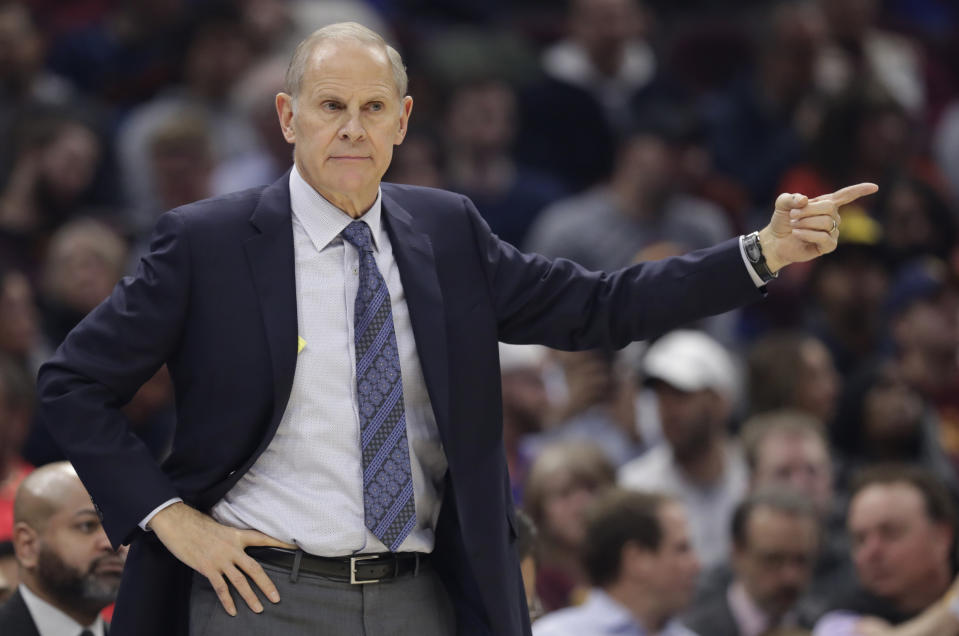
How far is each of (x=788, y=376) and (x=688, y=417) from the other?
0.63 m

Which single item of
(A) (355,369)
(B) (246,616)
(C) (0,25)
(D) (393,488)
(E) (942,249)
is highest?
(C) (0,25)

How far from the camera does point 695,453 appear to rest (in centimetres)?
600

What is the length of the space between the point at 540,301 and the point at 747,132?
5792 millimetres

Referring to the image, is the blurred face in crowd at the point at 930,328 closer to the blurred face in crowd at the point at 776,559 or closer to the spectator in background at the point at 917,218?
the spectator in background at the point at 917,218

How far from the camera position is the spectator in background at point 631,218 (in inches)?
282

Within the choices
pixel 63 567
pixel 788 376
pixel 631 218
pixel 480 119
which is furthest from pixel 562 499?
pixel 480 119

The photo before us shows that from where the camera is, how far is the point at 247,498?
281cm

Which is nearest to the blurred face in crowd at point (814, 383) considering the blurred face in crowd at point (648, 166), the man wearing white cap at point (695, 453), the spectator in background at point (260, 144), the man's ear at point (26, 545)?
the man wearing white cap at point (695, 453)

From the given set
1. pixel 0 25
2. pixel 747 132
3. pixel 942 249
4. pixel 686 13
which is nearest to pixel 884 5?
pixel 686 13

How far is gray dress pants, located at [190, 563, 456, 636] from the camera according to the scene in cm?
273

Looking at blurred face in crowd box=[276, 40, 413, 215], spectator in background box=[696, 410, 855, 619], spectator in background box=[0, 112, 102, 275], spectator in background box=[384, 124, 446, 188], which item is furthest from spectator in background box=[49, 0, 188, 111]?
blurred face in crowd box=[276, 40, 413, 215]

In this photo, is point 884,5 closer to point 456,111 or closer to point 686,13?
point 686,13

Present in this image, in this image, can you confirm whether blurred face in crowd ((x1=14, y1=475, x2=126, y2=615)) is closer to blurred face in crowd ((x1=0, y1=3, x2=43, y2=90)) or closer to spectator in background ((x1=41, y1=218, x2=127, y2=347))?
spectator in background ((x1=41, y1=218, x2=127, y2=347))

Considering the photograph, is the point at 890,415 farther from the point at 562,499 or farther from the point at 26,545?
the point at 26,545
